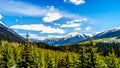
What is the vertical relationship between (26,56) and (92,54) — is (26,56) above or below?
above

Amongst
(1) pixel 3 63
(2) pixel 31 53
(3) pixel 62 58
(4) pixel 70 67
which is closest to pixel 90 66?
(2) pixel 31 53

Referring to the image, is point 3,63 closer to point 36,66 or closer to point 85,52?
point 36,66

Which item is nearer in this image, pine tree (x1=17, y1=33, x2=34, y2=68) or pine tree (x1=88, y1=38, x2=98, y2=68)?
pine tree (x1=88, y1=38, x2=98, y2=68)

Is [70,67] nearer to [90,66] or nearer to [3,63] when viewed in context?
[3,63]

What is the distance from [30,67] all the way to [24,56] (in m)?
2.41

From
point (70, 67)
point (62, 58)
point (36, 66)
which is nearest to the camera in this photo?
point (36, 66)

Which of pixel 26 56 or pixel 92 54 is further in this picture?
pixel 26 56

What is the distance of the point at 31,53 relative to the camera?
162ft

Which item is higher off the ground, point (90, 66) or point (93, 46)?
point (93, 46)

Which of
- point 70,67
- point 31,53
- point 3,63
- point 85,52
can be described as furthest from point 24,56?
point 3,63

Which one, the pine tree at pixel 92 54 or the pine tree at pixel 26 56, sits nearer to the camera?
the pine tree at pixel 92 54

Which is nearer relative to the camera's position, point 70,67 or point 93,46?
point 93,46

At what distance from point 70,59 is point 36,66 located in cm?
2076

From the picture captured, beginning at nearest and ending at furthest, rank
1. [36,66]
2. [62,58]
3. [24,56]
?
[24,56] < [36,66] < [62,58]
